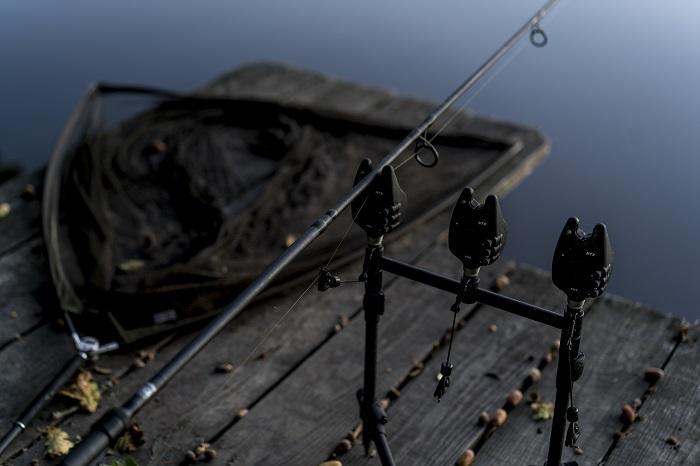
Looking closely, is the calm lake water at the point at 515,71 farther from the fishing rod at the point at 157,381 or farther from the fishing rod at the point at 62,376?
the fishing rod at the point at 157,381

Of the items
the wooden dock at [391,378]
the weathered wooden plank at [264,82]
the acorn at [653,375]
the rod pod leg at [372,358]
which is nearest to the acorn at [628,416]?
the wooden dock at [391,378]

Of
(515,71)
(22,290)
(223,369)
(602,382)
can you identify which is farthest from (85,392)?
(515,71)

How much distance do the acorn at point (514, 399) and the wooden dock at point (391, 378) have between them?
0.01 meters

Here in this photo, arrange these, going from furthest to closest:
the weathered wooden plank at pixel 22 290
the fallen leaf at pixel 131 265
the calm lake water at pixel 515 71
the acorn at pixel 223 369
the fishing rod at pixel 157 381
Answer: the calm lake water at pixel 515 71 < the fallen leaf at pixel 131 265 < the weathered wooden plank at pixel 22 290 < the acorn at pixel 223 369 < the fishing rod at pixel 157 381

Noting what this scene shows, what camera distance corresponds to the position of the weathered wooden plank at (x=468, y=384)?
2732 mm

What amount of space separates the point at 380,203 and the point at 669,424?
3.42ft

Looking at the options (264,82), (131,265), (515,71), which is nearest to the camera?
(131,265)

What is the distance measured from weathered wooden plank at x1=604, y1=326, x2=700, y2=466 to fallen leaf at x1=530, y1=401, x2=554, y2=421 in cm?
20

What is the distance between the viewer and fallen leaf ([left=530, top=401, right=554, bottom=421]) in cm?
280

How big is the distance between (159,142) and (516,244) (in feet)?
4.82

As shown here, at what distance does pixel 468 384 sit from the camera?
2.95m

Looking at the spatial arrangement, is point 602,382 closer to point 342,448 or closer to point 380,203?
point 342,448

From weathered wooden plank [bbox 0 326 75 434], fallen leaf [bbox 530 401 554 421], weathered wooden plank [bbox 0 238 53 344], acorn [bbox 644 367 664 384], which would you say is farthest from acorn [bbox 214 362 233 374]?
acorn [bbox 644 367 664 384]

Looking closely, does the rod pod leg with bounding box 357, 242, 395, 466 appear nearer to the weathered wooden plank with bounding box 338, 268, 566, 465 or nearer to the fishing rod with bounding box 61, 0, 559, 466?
the weathered wooden plank with bounding box 338, 268, 566, 465
